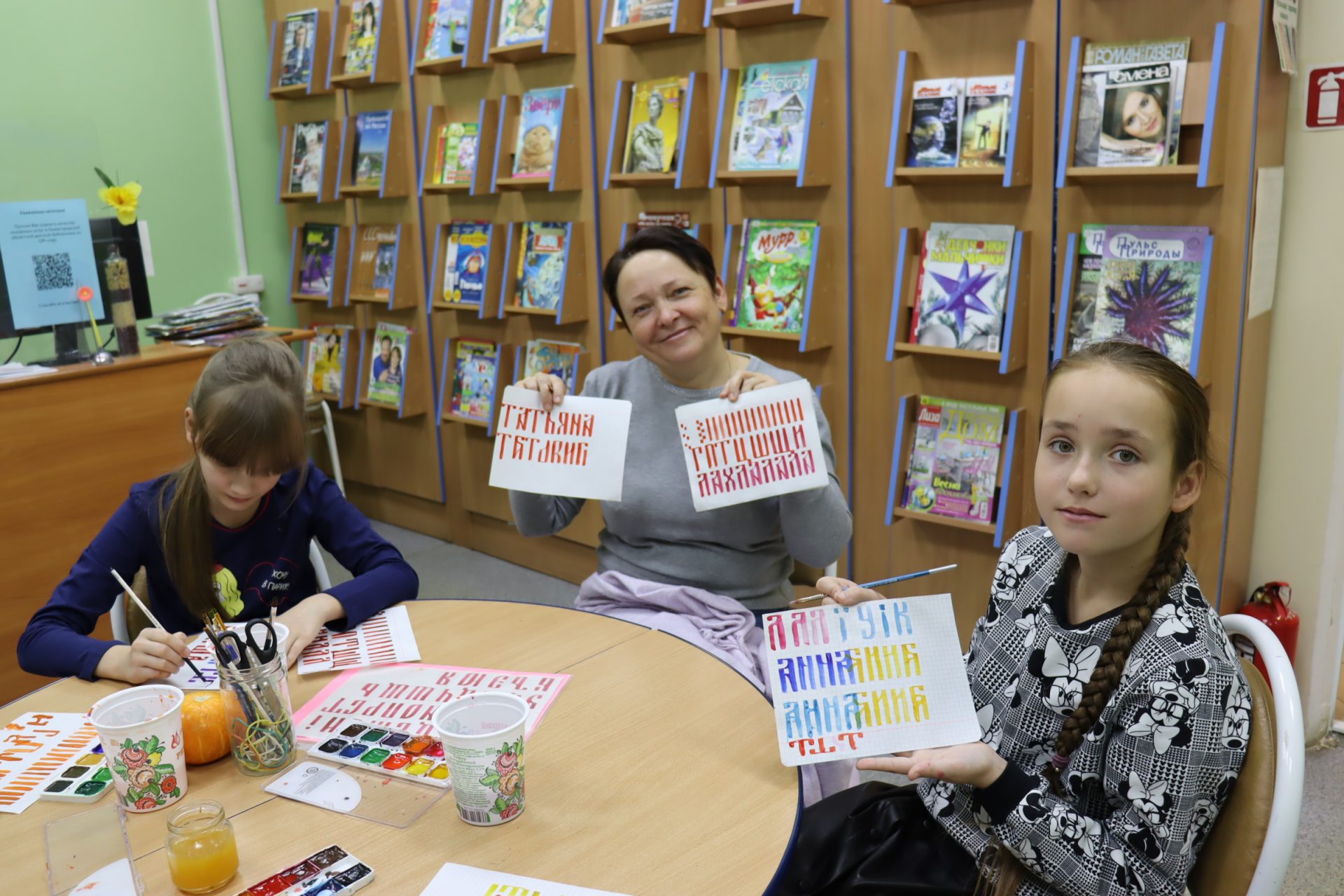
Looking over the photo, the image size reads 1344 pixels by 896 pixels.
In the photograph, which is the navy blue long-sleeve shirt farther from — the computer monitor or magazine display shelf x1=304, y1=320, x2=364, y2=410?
magazine display shelf x1=304, y1=320, x2=364, y2=410

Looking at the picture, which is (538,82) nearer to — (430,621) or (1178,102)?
(1178,102)

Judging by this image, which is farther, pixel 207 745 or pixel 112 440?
pixel 112 440

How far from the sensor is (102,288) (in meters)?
3.63

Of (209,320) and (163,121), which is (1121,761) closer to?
(209,320)

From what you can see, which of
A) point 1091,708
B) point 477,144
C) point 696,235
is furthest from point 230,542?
point 477,144

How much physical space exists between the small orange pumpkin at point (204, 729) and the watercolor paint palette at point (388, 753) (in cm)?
11

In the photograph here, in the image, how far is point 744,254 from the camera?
3273mm

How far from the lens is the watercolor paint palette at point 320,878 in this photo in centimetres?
107

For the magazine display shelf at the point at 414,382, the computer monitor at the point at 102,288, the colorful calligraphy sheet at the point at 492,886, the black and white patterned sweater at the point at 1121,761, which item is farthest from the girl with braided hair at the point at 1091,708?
the magazine display shelf at the point at 414,382

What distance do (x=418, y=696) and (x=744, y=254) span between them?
6.98ft

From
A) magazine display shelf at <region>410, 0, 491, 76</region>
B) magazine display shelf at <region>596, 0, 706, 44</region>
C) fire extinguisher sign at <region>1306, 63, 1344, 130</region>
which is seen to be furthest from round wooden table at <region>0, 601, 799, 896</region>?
magazine display shelf at <region>410, 0, 491, 76</region>

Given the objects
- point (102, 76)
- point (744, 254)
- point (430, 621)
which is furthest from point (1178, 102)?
point (102, 76)

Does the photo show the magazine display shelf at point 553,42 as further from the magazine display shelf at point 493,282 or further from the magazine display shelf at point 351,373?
the magazine display shelf at point 351,373

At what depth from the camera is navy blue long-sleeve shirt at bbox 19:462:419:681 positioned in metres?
1.64
